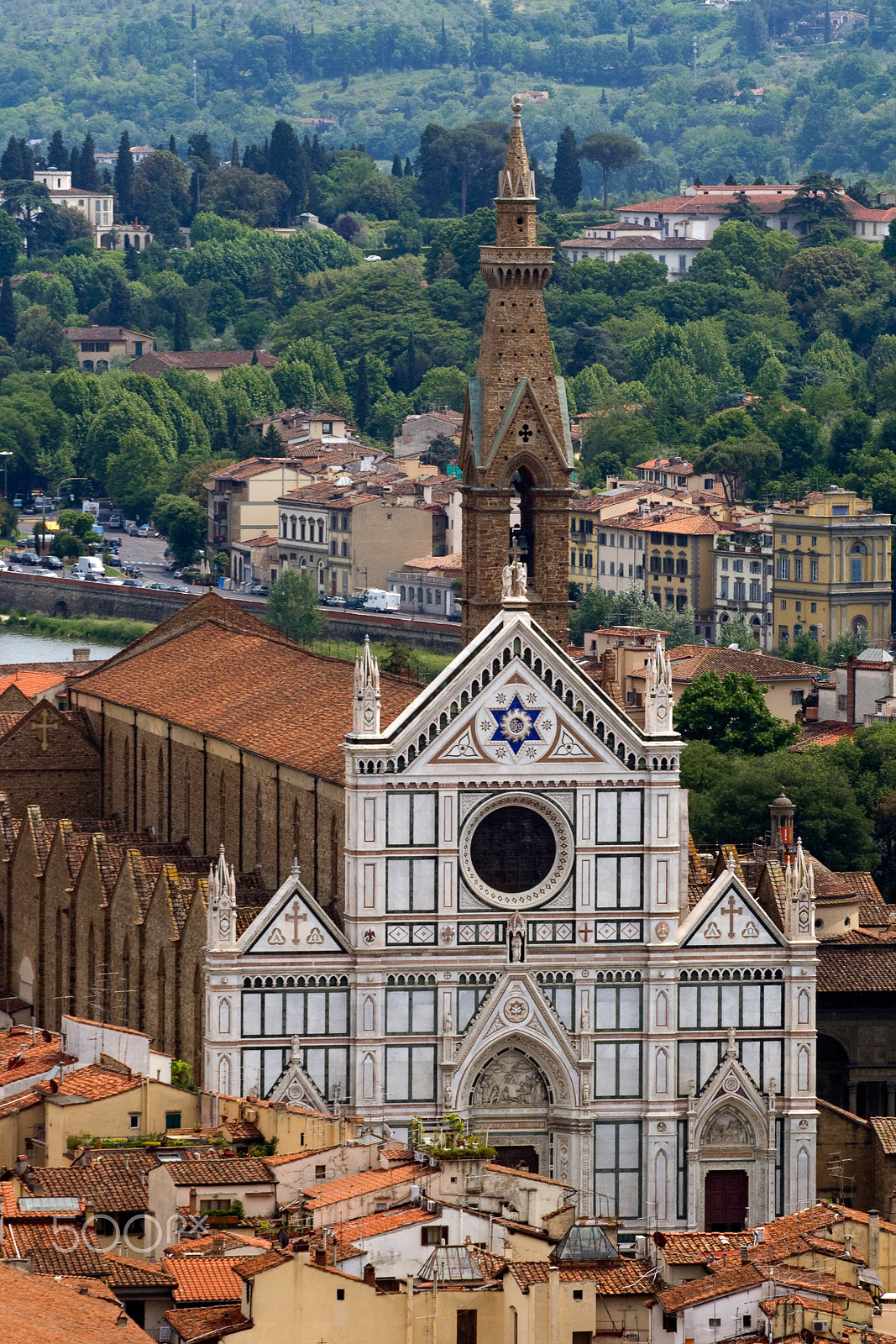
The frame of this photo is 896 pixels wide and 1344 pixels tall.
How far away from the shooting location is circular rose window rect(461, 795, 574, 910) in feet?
195

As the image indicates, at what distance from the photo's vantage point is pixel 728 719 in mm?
92625

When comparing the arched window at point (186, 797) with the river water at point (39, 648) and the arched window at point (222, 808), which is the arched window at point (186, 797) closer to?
the arched window at point (222, 808)

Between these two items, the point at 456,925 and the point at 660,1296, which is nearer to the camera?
the point at 660,1296

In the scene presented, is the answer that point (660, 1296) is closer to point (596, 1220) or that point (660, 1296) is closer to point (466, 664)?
point (596, 1220)

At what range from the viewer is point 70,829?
70.1 meters

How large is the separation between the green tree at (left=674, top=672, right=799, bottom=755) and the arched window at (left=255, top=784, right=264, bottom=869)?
26026 millimetres

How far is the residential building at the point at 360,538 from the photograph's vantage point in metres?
165

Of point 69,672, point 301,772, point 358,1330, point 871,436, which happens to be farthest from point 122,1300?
point 871,436

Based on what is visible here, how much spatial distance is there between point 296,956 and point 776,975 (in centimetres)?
646

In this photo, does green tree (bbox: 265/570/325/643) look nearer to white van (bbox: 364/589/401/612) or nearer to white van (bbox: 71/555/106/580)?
white van (bbox: 364/589/401/612)

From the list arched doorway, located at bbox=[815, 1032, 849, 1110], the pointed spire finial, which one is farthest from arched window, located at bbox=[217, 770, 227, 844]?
the pointed spire finial

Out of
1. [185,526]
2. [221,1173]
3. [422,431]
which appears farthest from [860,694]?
[422,431]

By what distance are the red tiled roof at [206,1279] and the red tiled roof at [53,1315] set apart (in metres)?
1.04

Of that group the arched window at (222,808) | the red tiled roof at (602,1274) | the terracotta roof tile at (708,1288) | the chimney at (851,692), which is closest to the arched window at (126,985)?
the arched window at (222,808)
